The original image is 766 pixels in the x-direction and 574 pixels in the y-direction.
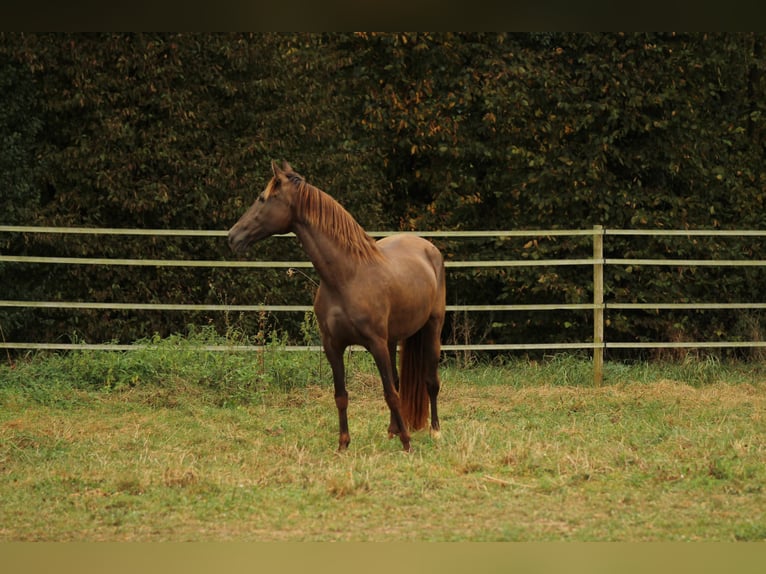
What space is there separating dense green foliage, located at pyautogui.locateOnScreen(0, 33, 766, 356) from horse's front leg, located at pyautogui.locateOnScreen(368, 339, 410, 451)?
16.0ft

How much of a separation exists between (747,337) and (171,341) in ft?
21.5

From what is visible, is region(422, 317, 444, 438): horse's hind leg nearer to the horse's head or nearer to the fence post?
the horse's head

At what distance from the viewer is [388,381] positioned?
540cm

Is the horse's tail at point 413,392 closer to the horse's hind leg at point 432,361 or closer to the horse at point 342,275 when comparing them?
the horse's hind leg at point 432,361

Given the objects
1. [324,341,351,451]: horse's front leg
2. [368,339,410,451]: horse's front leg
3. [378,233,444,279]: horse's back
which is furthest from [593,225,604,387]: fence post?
[324,341,351,451]: horse's front leg

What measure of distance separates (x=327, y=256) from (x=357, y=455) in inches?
47.9

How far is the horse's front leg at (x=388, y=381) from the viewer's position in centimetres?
532

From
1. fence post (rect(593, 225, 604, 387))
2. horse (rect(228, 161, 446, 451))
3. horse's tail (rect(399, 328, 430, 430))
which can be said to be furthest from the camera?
fence post (rect(593, 225, 604, 387))

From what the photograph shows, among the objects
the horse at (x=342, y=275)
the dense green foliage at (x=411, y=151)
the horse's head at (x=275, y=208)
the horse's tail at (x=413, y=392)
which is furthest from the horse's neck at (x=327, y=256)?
the dense green foliage at (x=411, y=151)

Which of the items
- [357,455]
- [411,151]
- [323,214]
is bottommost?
[357,455]

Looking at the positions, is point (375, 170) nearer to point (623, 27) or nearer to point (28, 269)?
point (28, 269)

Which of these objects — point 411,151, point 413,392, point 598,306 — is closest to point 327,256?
point 413,392

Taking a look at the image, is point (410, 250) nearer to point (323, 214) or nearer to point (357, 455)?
point (323, 214)

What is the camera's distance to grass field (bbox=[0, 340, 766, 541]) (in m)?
3.93
